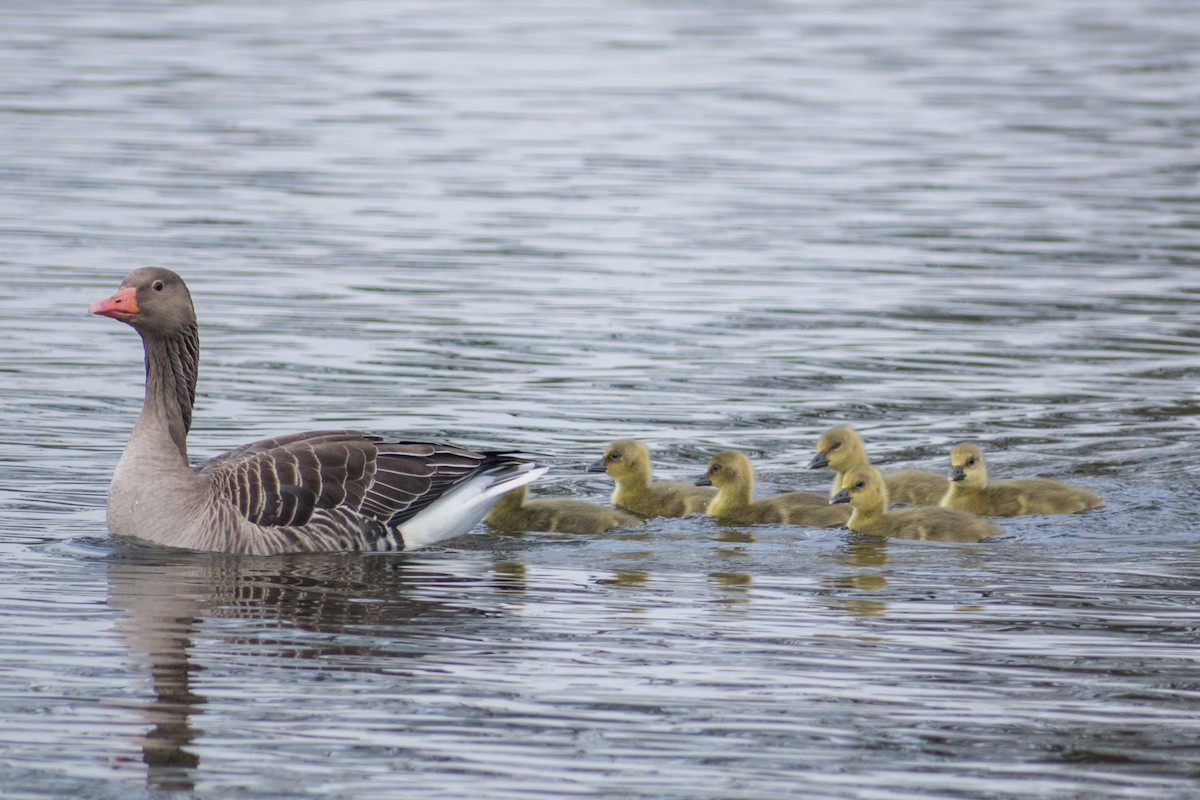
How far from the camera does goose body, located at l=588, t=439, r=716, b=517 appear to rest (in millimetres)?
13531

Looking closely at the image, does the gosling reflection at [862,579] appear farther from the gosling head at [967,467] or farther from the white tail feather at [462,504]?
the white tail feather at [462,504]

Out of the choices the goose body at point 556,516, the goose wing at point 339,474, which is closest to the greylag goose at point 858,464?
the goose body at point 556,516

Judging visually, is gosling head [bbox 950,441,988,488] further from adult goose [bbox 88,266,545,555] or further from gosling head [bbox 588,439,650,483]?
adult goose [bbox 88,266,545,555]

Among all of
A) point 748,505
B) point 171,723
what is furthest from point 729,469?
point 171,723

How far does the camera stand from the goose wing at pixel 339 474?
12.1 m

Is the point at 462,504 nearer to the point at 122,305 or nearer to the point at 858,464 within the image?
the point at 122,305

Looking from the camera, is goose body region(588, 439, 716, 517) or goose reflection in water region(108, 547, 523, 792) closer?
goose reflection in water region(108, 547, 523, 792)

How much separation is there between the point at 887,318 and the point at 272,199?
954 centimetres

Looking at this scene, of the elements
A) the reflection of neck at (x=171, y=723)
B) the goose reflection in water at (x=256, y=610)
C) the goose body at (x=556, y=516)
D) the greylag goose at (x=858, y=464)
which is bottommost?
the reflection of neck at (x=171, y=723)

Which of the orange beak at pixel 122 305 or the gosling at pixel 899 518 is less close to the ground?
the orange beak at pixel 122 305

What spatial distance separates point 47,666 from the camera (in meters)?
9.46

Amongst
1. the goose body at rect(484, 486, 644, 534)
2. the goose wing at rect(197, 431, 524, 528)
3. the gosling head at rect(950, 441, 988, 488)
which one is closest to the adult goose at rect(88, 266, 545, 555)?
the goose wing at rect(197, 431, 524, 528)

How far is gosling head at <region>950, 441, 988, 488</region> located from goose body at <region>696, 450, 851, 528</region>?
0.82m

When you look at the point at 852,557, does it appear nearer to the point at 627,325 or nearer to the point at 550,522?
the point at 550,522
